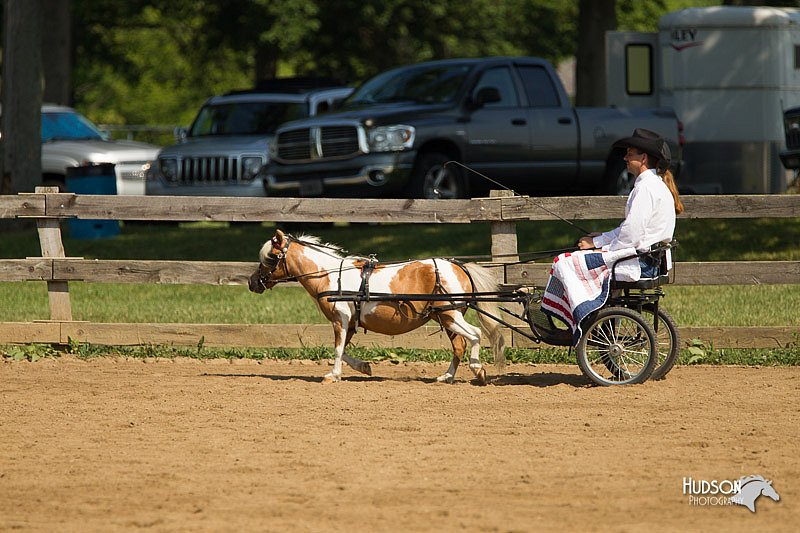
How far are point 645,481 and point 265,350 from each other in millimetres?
5735

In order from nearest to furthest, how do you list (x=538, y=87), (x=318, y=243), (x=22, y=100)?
1. (x=318, y=243)
2. (x=538, y=87)
3. (x=22, y=100)

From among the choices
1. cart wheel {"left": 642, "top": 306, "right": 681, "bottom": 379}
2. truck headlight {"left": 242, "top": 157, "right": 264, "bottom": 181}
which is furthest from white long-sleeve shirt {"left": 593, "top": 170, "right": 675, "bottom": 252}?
truck headlight {"left": 242, "top": 157, "right": 264, "bottom": 181}

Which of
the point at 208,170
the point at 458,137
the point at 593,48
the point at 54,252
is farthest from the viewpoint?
the point at 593,48

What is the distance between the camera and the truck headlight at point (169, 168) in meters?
20.5

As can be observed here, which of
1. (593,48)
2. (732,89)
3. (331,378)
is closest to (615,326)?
(331,378)

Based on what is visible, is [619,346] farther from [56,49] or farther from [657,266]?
[56,49]

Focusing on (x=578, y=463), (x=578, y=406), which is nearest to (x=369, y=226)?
(x=578, y=406)

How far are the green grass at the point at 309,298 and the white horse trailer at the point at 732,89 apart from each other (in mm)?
2187

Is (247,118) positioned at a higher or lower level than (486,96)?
lower

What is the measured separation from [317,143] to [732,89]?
7.22 meters

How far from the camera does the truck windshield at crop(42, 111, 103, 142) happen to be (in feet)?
76.6

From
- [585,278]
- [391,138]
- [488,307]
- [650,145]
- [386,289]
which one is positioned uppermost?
[391,138]

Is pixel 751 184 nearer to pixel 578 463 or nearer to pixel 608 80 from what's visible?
pixel 608 80

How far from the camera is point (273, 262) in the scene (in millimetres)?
9906
